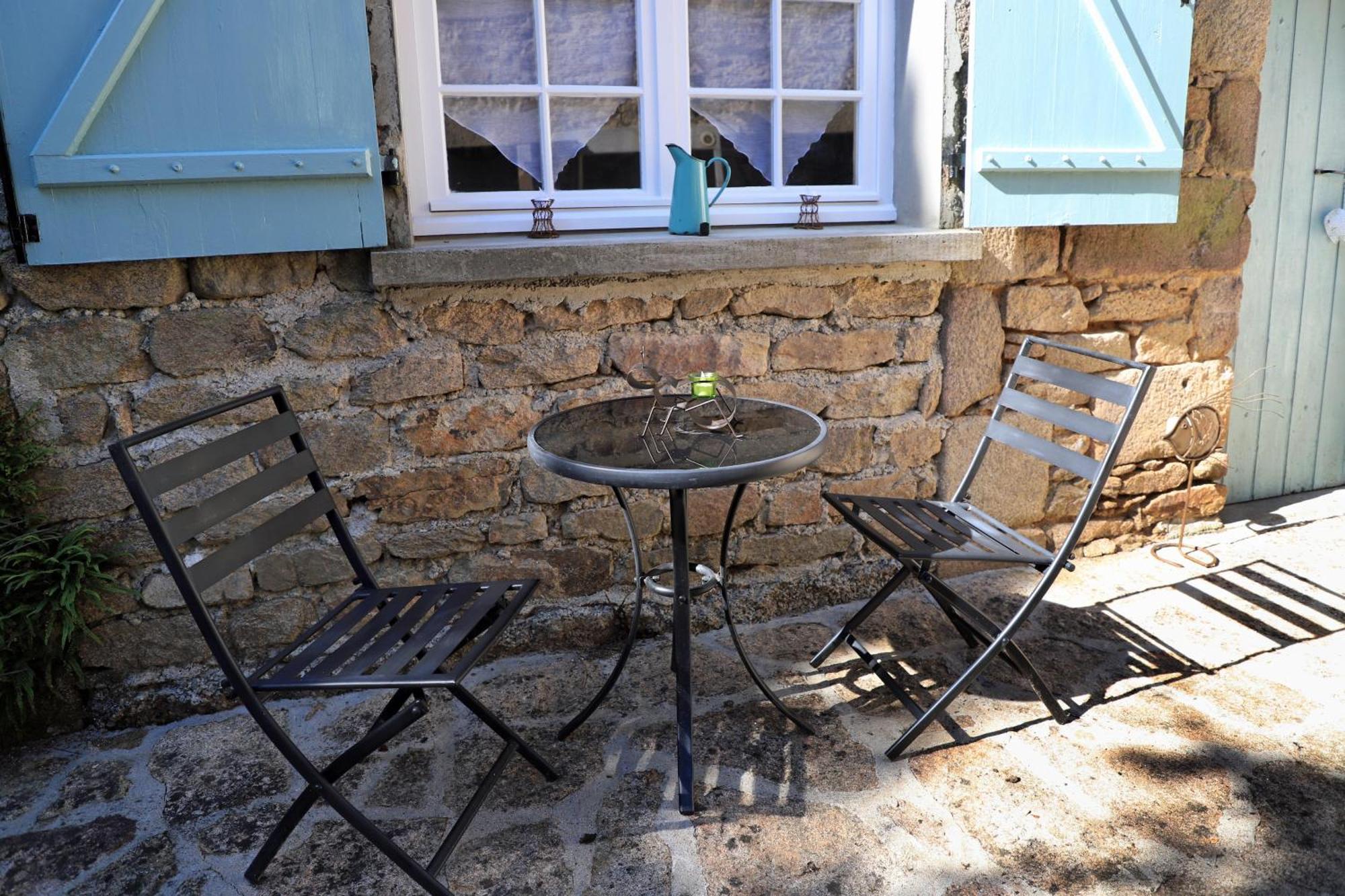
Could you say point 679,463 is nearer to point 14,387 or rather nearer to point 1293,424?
point 14,387

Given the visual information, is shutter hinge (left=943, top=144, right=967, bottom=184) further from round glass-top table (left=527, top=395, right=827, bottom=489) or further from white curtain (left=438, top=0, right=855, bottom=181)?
round glass-top table (left=527, top=395, right=827, bottom=489)

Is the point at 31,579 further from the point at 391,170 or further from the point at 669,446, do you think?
the point at 669,446

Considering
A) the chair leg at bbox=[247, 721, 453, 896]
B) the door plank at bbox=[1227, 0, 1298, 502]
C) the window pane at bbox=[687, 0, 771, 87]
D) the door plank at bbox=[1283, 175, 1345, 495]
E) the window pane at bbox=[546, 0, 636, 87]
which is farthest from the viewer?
the door plank at bbox=[1283, 175, 1345, 495]

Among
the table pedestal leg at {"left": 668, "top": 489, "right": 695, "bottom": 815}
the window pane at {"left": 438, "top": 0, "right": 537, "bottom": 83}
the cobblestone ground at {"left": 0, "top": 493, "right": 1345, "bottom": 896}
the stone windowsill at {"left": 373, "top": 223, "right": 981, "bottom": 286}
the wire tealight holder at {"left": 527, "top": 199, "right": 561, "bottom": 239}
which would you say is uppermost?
the window pane at {"left": 438, "top": 0, "right": 537, "bottom": 83}

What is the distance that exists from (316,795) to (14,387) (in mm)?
1371

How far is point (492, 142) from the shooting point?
123 inches

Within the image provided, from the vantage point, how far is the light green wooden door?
3.87 m

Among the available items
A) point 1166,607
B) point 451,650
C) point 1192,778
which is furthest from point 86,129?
point 1166,607

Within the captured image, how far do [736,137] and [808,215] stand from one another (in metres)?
0.35

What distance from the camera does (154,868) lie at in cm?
217

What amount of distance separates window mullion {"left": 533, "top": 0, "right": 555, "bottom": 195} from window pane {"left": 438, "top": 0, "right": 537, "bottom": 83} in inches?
0.7

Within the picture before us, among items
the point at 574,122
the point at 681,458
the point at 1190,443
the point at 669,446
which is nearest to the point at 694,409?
the point at 669,446

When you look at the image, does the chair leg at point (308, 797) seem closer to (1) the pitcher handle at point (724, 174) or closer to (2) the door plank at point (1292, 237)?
(1) the pitcher handle at point (724, 174)

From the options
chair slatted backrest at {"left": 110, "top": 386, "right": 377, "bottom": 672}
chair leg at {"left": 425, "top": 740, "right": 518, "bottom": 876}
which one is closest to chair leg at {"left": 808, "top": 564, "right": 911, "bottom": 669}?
chair leg at {"left": 425, "top": 740, "right": 518, "bottom": 876}
